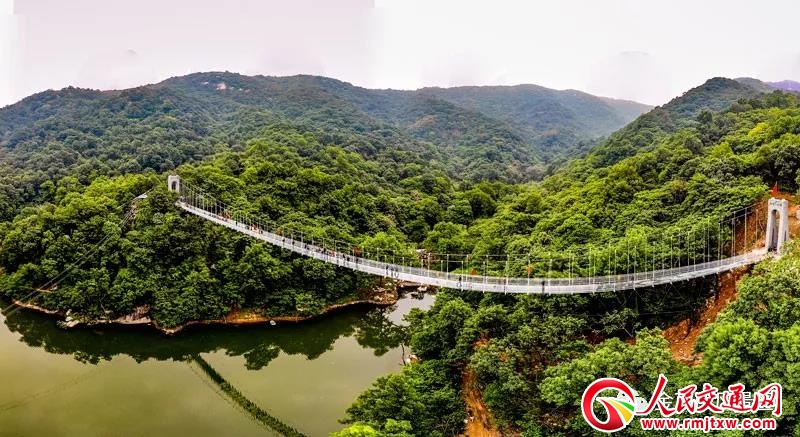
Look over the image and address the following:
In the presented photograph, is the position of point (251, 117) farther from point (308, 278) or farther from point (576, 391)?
point (576, 391)

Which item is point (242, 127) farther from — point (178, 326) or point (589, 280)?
point (589, 280)

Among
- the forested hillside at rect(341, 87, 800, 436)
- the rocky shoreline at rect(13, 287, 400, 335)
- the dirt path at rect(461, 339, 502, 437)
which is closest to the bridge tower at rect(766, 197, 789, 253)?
the forested hillside at rect(341, 87, 800, 436)

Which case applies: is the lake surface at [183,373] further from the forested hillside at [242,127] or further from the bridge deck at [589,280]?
the forested hillside at [242,127]

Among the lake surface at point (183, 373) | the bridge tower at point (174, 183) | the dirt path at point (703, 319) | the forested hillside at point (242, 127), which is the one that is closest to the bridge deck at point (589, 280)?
the dirt path at point (703, 319)

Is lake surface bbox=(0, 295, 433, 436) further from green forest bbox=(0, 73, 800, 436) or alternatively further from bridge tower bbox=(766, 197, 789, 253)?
bridge tower bbox=(766, 197, 789, 253)

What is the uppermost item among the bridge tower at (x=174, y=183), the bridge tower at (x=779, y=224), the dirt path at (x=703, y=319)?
the bridge tower at (x=174, y=183)

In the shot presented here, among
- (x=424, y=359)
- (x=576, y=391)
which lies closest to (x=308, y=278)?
(x=424, y=359)
